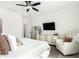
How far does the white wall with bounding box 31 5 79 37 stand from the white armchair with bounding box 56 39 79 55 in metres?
0.29

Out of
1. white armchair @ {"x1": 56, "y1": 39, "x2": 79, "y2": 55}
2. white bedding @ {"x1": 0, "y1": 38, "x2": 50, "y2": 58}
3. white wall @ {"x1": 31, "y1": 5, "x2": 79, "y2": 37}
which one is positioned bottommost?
white armchair @ {"x1": 56, "y1": 39, "x2": 79, "y2": 55}

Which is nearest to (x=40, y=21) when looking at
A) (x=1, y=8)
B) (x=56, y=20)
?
(x=56, y=20)

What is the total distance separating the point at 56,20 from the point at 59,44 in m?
0.67

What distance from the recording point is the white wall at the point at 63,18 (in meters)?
2.34

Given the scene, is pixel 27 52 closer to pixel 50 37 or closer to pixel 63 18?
pixel 50 37

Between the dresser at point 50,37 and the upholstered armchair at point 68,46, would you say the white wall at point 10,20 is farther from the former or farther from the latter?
the upholstered armchair at point 68,46

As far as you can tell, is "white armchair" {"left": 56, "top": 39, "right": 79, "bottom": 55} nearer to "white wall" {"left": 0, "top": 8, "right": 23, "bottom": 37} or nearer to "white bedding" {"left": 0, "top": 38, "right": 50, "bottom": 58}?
"white bedding" {"left": 0, "top": 38, "right": 50, "bottom": 58}

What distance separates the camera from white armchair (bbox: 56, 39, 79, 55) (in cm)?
242

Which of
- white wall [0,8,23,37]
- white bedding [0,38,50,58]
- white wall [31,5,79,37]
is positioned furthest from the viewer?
white wall [0,8,23,37]

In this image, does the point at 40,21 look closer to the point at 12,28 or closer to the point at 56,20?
the point at 56,20

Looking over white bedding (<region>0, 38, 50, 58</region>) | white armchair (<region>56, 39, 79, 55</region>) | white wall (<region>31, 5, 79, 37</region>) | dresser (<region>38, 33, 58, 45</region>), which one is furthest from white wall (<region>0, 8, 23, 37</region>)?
white bedding (<region>0, 38, 50, 58</region>)

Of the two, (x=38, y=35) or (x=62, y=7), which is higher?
(x=62, y=7)

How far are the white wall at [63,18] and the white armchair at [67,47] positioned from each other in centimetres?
29

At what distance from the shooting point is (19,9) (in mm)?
3221
